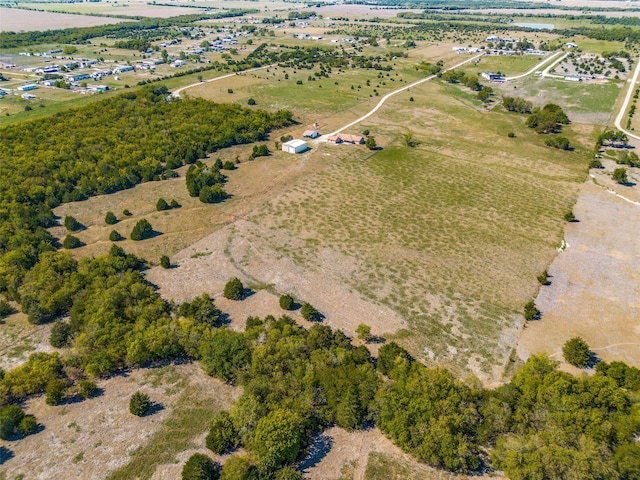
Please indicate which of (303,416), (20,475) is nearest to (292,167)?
(303,416)

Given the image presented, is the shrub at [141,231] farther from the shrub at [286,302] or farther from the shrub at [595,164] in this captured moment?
the shrub at [595,164]

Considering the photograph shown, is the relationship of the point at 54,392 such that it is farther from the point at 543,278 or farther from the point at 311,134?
the point at 311,134

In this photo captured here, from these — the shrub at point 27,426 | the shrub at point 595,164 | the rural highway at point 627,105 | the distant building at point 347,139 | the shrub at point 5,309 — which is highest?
the rural highway at point 627,105

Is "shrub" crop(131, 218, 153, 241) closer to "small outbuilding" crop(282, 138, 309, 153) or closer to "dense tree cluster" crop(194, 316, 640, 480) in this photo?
"dense tree cluster" crop(194, 316, 640, 480)

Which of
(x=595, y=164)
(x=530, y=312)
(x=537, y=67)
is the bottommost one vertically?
(x=530, y=312)

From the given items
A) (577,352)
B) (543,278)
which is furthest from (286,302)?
(543,278)

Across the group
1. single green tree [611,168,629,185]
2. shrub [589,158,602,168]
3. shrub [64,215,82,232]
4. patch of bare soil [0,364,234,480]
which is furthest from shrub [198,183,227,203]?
shrub [589,158,602,168]

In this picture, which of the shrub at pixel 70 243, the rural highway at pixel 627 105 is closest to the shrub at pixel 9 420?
the shrub at pixel 70 243
